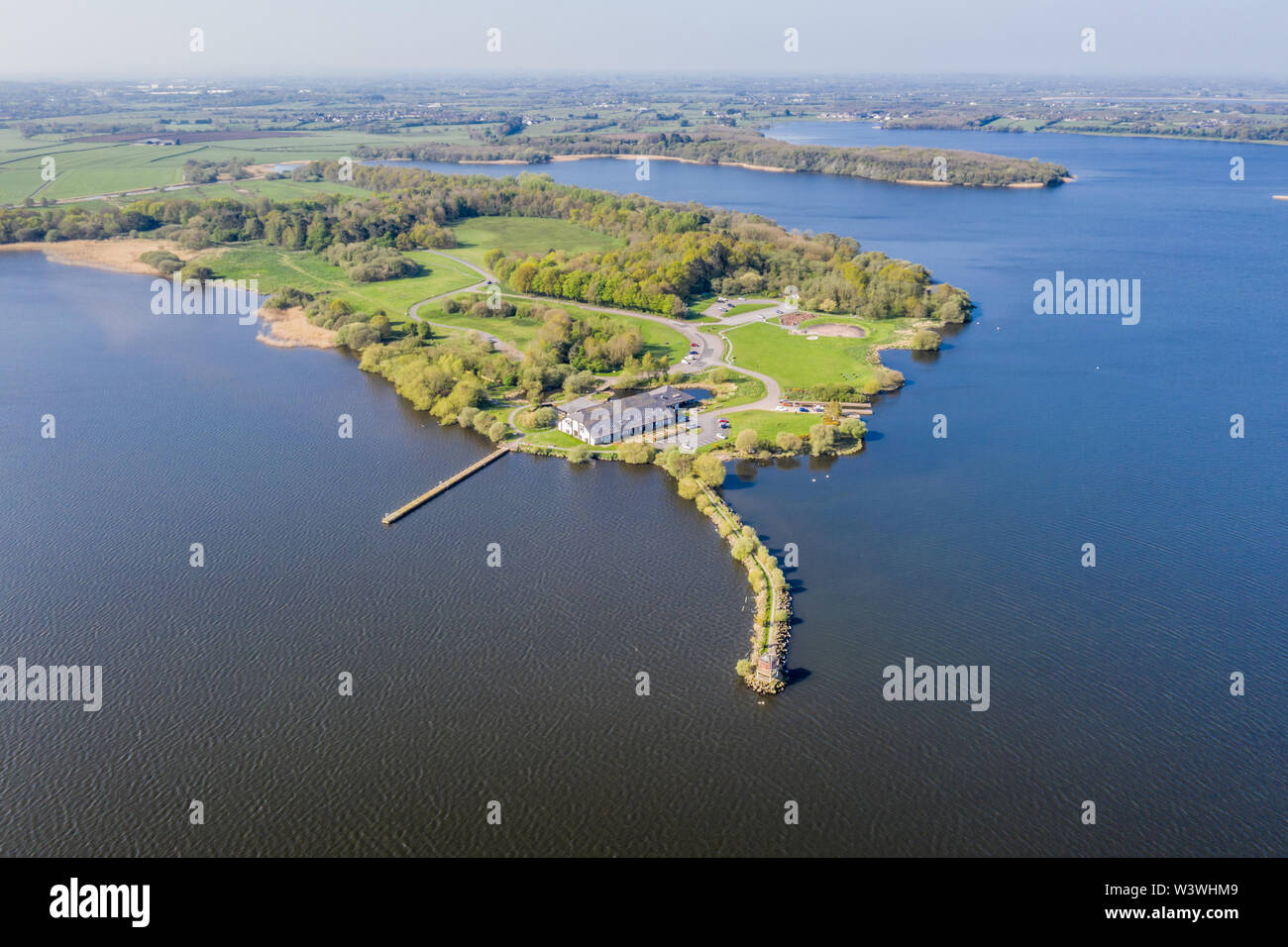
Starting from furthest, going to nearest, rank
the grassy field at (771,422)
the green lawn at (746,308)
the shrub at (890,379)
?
the green lawn at (746,308)
the shrub at (890,379)
the grassy field at (771,422)

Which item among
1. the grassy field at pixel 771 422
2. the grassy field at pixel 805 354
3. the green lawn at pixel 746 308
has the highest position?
the green lawn at pixel 746 308

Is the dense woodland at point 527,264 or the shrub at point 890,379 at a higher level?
the dense woodland at point 527,264

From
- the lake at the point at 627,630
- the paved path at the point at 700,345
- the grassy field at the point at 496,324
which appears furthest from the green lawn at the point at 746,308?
the lake at the point at 627,630

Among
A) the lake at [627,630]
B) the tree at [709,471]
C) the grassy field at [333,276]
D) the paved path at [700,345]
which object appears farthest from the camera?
the grassy field at [333,276]

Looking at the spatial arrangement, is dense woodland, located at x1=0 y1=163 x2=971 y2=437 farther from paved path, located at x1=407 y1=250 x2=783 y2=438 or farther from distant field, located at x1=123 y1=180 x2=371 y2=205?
distant field, located at x1=123 y1=180 x2=371 y2=205

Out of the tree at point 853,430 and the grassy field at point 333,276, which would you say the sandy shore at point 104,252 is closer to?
the grassy field at point 333,276

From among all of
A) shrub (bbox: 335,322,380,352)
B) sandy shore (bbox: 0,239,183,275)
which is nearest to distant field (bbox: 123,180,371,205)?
sandy shore (bbox: 0,239,183,275)

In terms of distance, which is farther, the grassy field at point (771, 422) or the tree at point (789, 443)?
the grassy field at point (771, 422)
